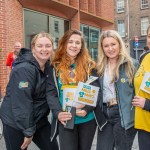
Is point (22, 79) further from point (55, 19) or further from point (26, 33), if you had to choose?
point (55, 19)

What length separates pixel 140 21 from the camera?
38.0m

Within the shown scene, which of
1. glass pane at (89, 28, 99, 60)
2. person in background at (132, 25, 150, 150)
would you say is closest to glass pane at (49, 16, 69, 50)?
glass pane at (89, 28, 99, 60)

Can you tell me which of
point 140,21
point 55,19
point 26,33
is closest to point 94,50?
point 55,19

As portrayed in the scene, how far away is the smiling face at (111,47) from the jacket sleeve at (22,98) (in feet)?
3.17

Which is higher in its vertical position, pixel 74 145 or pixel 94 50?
pixel 94 50

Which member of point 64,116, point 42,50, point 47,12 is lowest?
point 64,116

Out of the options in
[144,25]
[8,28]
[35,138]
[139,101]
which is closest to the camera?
[139,101]

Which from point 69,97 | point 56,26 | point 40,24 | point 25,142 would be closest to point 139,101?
point 69,97

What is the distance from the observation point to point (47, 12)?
12758 millimetres

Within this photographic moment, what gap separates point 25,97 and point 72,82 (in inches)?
21.6

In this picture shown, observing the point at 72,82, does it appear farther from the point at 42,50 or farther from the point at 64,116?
the point at 42,50

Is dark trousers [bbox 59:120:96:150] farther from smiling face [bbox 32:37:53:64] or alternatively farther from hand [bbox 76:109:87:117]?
smiling face [bbox 32:37:53:64]

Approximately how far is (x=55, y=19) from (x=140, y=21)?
26.4m

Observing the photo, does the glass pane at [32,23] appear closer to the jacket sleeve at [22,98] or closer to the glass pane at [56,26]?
the glass pane at [56,26]
